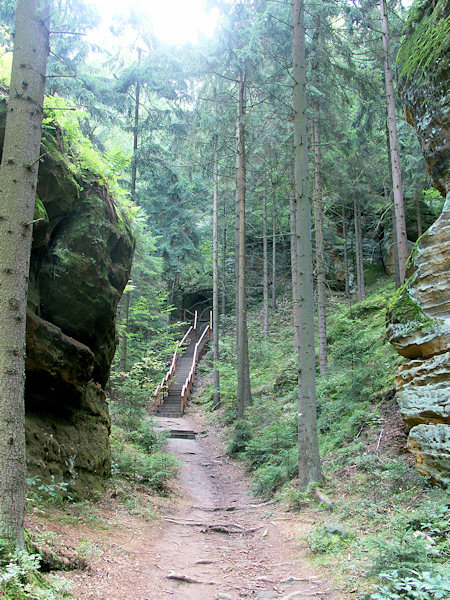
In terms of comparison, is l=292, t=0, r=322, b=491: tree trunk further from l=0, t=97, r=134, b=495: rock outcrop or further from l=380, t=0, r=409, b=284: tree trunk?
l=380, t=0, r=409, b=284: tree trunk

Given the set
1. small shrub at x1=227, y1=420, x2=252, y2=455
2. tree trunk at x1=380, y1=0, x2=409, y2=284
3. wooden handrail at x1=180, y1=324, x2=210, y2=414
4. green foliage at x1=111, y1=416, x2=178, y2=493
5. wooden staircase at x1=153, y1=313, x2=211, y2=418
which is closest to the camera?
green foliage at x1=111, y1=416, x2=178, y2=493

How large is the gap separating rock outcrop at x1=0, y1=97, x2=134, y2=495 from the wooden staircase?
1096 cm

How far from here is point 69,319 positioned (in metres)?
6.36

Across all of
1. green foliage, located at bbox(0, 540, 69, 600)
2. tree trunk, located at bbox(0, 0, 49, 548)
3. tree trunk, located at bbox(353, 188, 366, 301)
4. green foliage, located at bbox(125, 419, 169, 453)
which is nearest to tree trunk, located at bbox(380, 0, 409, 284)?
green foliage, located at bbox(125, 419, 169, 453)

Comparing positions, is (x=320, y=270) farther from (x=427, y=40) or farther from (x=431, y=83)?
(x=427, y=40)

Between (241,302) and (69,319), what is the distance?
7701 millimetres

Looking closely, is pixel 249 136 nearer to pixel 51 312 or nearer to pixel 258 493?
pixel 51 312

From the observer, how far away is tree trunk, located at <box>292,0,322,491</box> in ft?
22.7

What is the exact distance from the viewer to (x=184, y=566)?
4.62 meters

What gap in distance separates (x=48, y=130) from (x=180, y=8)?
7664 mm

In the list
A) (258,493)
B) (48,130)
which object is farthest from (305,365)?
(48,130)

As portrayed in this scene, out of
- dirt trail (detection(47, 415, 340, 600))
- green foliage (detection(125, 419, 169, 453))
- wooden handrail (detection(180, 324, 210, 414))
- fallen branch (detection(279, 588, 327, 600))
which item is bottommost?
dirt trail (detection(47, 415, 340, 600))

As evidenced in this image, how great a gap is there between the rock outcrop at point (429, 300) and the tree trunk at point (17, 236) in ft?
16.0

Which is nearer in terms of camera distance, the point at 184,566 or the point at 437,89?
the point at 184,566
